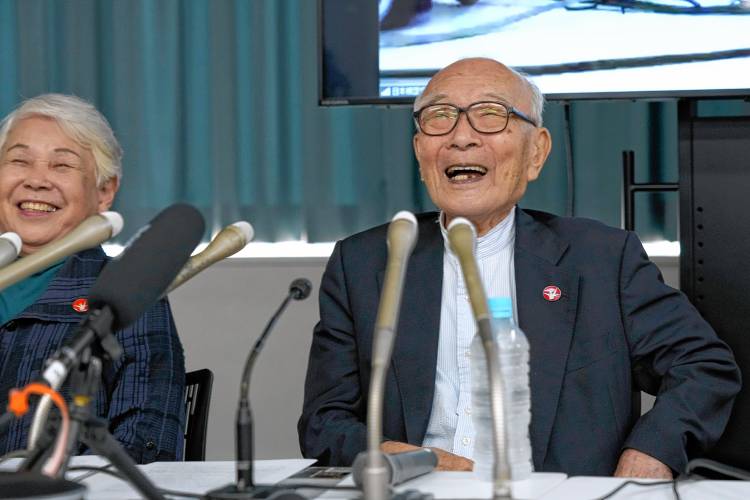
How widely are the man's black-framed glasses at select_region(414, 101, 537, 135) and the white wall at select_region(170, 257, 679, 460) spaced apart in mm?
1526

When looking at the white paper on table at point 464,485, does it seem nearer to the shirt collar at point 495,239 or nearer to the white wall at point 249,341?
the shirt collar at point 495,239

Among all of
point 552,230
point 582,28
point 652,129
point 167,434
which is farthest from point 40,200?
point 652,129

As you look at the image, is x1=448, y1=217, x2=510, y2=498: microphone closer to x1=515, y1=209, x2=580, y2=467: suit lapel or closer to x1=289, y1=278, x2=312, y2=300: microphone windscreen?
x1=289, y1=278, x2=312, y2=300: microphone windscreen

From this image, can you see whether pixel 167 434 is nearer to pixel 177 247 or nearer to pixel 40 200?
pixel 40 200

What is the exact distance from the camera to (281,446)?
11.9ft

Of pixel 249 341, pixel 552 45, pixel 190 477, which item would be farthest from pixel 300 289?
pixel 249 341

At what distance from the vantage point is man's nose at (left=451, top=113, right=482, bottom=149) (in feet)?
6.98

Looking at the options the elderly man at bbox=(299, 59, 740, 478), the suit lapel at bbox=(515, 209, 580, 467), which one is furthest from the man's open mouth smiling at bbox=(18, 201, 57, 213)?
the suit lapel at bbox=(515, 209, 580, 467)

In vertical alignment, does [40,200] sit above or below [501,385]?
above

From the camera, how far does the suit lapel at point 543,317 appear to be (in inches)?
80.1

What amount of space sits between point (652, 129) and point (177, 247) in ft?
8.33

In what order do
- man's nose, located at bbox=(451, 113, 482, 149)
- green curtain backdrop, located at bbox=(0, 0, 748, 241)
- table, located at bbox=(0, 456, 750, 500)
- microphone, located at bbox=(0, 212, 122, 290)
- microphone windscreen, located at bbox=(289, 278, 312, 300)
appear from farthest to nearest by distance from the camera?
green curtain backdrop, located at bbox=(0, 0, 748, 241) < man's nose, located at bbox=(451, 113, 482, 149) < table, located at bbox=(0, 456, 750, 500) < microphone windscreen, located at bbox=(289, 278, 312, 300) < microphone, located at bbox=(0, 212, 122, 290)

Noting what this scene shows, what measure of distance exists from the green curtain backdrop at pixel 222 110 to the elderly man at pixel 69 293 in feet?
3.79

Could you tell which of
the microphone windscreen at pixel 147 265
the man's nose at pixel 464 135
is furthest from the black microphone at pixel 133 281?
the man's nose at pixel 464 135
